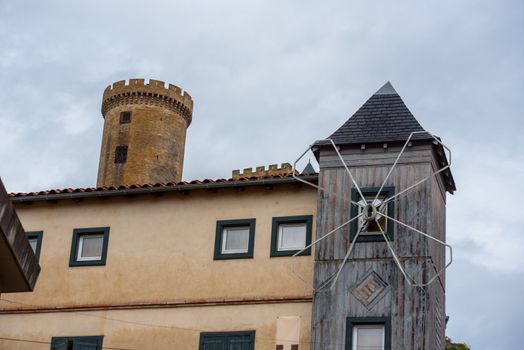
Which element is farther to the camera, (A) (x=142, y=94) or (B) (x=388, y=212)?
(A) (x=142, y=94)

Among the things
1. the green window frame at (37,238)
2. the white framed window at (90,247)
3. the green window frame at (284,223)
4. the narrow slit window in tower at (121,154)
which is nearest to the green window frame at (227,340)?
the green window frame at (284,223)

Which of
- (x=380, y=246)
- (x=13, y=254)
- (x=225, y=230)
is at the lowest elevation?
(x=13, y=254)

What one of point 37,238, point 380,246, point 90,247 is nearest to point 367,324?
point 380,246

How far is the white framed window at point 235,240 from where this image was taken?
99.7ft

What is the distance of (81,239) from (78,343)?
10.2ft

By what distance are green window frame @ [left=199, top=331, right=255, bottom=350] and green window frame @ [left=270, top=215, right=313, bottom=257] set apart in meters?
2.21

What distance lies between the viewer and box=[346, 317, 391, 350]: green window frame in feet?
89.9

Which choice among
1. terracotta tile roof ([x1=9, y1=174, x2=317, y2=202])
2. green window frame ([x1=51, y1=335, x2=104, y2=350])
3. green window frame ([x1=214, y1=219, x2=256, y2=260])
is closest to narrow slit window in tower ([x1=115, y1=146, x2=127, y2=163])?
terracotta tile roof ([x1=9, y1=174, x2=317, y2=202])

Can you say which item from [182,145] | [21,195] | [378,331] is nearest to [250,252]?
[378,331]

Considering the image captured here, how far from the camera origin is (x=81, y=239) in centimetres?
3222

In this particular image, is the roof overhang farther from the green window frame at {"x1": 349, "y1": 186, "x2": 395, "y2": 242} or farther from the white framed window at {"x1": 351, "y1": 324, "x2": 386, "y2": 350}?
the green window frame at {"x1": 349, "y1": 186, "x2": 395, "y2": 242}

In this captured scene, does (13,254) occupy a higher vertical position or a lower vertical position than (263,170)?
lower

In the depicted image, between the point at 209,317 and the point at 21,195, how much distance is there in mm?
6922

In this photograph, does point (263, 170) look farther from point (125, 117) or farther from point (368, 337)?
point (368, 337)
